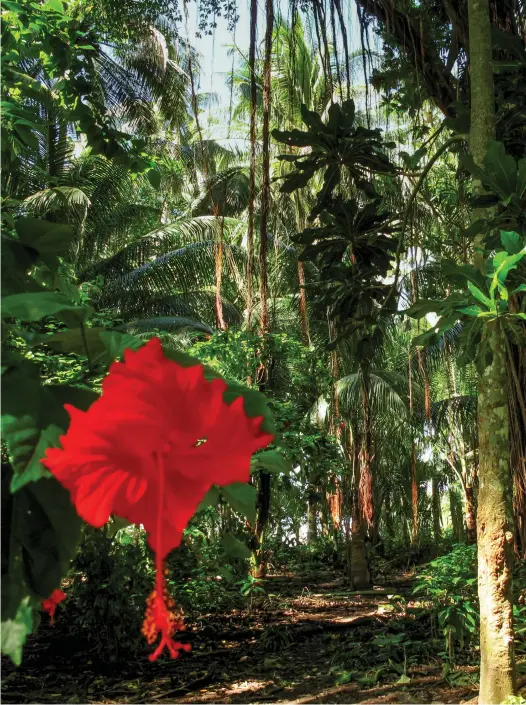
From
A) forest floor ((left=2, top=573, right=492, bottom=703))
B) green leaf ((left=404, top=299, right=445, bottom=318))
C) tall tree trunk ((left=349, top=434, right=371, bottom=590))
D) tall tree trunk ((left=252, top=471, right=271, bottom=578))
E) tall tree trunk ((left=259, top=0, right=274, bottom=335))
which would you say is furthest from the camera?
tall tree trunk ((left=349, top=434, right=371, bottom=590))

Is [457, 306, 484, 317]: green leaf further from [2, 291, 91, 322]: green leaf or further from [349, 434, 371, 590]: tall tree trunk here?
[349, 434, 371, 590]: tall tree trunk

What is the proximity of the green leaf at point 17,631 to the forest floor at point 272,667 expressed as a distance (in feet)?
8.71

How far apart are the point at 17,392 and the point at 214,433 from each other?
118mm

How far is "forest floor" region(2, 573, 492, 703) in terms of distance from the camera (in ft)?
9.79

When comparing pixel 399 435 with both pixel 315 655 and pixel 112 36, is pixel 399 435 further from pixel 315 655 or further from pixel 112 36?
pixel 112 36

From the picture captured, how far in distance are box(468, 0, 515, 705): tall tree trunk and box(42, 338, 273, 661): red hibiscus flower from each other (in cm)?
193

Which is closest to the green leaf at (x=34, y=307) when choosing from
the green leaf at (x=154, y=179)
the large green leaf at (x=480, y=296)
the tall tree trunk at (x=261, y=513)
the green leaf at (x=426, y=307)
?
the large green leaf at (x=480, y=296)

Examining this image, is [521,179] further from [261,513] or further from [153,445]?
[261,513]

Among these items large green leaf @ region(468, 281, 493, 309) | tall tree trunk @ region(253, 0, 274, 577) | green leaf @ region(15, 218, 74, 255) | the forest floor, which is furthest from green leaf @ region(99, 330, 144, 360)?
the forest floor

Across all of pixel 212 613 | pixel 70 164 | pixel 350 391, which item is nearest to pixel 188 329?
pixel 350 391

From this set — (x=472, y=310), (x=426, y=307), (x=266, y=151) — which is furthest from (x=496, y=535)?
(x=266, y=151)

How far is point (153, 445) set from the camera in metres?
0.30

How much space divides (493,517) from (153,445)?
207 centimetres

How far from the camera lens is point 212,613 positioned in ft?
14.7
